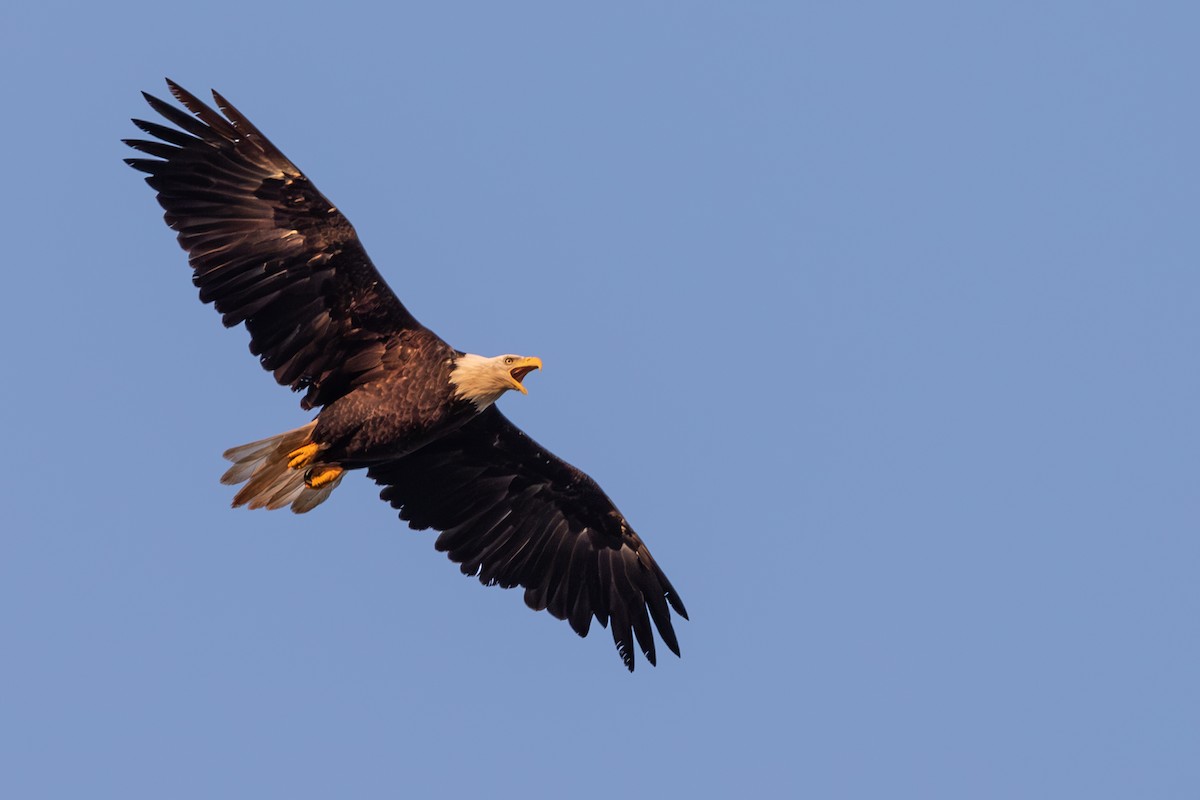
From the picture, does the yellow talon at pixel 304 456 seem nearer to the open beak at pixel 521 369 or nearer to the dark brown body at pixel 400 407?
the dark brown body at pixel 400 407

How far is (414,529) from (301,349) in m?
2.13

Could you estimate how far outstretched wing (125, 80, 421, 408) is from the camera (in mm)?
14164

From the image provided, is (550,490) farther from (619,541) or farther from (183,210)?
(183,210)

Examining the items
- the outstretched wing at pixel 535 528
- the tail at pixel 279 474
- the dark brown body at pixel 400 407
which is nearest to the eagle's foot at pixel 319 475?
the tail at pixel 279 474

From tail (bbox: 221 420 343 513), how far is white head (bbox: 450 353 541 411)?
1.19 meters

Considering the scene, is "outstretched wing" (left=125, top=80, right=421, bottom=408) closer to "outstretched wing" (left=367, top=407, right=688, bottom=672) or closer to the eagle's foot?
the eagle's foot

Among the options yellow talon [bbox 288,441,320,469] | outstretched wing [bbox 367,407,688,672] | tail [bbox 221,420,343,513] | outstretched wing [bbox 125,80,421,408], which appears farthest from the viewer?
outstretched wing [bbox 367,407,688,672]

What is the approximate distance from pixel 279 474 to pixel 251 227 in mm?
1989

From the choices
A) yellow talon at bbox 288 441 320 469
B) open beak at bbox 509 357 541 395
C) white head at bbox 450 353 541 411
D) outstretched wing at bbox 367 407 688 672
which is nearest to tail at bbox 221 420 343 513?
yellow talon at bbox 288 441 320 469

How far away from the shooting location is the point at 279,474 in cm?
1505

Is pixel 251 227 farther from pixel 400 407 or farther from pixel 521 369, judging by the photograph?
pixel 521 369

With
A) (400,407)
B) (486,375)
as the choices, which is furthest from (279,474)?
(486,375)

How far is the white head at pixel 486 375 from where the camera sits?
14.4 meters

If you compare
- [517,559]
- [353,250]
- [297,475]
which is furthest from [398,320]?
[517,559]
